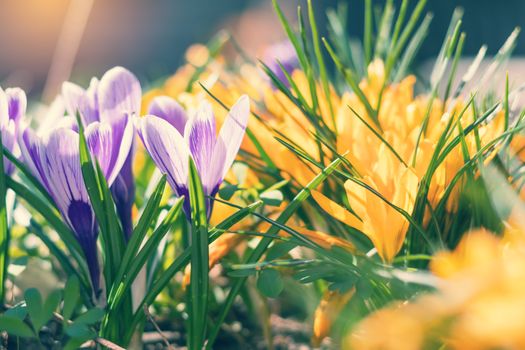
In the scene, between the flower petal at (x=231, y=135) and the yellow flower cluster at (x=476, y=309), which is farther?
the flower petal at (x=231, y=135)

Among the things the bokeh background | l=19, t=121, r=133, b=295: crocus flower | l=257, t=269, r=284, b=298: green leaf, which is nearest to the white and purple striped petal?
l=19, t=121, r=133, b=295: crocus flower

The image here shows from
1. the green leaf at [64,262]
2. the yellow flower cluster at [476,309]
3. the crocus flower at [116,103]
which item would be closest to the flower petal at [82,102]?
the crocus flower at [116,103]

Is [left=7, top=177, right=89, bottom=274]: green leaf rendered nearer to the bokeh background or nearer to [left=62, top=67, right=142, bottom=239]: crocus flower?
[left=62, top=67, right=142, bottom=239]: crocus flower

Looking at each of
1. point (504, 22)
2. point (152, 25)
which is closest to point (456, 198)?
point (504, 22)

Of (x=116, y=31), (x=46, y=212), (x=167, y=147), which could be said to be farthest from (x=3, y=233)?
(x=116, y=31)

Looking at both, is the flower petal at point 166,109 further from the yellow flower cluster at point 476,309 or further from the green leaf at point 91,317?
the yellow flower cluster at point 476,309

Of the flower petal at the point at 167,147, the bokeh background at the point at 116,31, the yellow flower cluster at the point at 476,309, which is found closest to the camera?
the yellow flower cluster at the point at 476,309

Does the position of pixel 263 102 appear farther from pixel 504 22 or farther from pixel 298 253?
pixel 504 22
